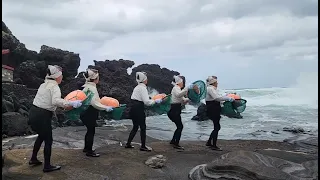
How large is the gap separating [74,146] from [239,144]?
16.8 feet

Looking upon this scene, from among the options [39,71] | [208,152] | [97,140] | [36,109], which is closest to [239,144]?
[208,152]

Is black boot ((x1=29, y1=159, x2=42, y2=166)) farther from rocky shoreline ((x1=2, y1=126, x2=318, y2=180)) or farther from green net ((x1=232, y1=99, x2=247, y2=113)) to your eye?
green net ((x1=232, y1=99, x2=247, y2=113))

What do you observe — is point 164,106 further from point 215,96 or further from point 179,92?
point 215,96

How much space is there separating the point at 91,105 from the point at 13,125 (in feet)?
27.7

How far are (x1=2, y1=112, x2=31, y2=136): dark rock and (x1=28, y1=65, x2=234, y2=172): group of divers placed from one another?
7.49m

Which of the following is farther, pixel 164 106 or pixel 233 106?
pixel 233 106

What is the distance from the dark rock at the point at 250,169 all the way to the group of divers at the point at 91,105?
7.66 feet

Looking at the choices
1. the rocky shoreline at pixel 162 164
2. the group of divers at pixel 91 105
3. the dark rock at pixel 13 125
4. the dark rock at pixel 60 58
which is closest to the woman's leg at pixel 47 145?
the group of divers at pixel 91 105

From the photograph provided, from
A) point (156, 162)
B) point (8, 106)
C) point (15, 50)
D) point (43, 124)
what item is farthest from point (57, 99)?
point (15, 50)

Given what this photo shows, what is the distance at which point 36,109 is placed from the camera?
6.37 meters

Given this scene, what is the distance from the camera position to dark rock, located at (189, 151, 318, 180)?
5891mm

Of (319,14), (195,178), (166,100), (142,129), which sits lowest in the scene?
(195,178)

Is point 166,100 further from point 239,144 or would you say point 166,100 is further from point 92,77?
point 239,144

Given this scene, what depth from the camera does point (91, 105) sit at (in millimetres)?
7684
